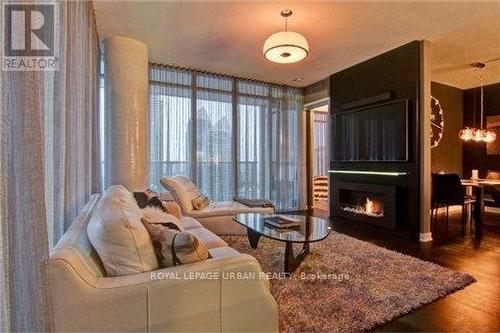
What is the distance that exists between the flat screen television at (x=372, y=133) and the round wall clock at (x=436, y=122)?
1.94m

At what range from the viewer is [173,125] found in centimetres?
489

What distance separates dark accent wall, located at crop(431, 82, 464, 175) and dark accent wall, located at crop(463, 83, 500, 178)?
0.11 meters

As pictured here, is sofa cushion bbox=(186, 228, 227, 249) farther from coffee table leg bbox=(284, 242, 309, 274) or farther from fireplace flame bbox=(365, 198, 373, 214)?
fireplace flame bbox=(365, 198, 373, 214)

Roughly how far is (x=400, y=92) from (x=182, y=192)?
3.36 meters

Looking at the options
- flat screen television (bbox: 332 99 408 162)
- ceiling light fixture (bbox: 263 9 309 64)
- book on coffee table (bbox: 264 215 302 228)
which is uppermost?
ceiling light fixture (bbox: 263 9 309 64)

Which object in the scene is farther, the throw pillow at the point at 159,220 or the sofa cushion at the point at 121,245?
the throw pillow at the point at 159,220

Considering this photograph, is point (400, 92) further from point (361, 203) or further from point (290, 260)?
point (290, 260)

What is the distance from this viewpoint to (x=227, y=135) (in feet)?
17.7

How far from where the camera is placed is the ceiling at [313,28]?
3.04 metres

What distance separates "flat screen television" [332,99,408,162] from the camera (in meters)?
4.03

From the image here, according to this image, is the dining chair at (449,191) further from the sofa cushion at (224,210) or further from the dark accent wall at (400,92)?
the sofa cushion at (224,210)

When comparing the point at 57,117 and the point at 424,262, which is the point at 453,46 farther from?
the point at 57,117

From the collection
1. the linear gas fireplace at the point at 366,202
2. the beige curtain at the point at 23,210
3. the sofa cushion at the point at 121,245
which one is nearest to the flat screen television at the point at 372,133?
the linear gas fireplace at the point at 366,202

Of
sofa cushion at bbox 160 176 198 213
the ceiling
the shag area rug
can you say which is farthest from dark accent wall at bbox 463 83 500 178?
A: sofa cushion at bbox 160 176 198 213
